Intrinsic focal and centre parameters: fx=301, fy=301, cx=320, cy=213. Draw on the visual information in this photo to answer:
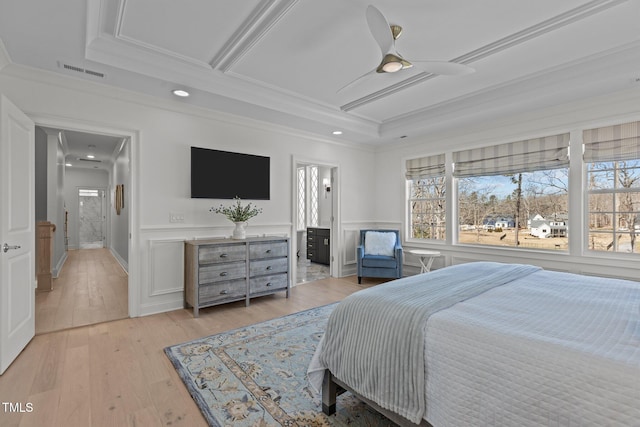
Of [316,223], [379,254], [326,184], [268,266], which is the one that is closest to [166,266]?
[268,266]

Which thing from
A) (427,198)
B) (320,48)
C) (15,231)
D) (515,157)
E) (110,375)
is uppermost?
(320,48)

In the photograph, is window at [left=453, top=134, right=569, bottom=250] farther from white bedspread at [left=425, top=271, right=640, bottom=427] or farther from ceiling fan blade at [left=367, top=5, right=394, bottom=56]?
ceiling fan blade at [left=367, top=5, right=394, bottom=56]

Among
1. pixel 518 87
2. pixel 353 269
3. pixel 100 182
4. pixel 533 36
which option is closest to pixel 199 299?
pixel 353 269

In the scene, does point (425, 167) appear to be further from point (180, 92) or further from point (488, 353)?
point (488, 353)

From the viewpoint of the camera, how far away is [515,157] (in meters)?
4.20

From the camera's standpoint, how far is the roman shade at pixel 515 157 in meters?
3.81

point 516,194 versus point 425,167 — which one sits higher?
point 425,167

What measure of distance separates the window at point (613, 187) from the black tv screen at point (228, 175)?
4115 millimetres

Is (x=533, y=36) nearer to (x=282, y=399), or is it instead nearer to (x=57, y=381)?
(x=282, y=399)

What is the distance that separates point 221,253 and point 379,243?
269 cm

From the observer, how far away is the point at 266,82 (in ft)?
11.5

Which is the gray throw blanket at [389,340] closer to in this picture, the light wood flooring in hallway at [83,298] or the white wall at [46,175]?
the light wood flooring in hallway at [83,298]

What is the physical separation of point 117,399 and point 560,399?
7.78 ft

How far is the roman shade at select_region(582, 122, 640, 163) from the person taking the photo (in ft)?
10.9
